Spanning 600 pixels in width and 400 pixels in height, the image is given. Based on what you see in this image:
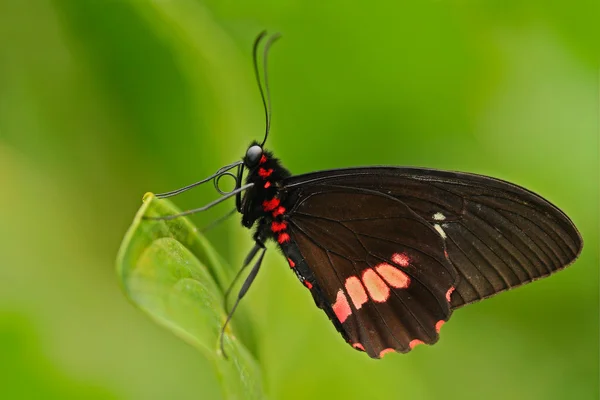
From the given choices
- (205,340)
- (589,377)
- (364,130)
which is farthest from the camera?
(589,377)

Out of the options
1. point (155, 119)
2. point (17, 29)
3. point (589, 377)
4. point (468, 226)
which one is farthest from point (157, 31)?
point (589, 377)

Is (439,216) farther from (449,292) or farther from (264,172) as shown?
(264,172)

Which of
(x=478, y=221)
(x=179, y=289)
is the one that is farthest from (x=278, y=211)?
(x=179, y=289)

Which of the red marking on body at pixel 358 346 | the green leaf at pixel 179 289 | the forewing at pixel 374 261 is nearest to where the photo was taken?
the green leaf at pixel 179 289

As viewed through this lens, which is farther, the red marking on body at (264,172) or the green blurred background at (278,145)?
the red marking on body at (264,172)

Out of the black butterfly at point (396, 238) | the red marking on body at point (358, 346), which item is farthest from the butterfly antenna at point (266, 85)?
the red marking on body at point (358, 346)

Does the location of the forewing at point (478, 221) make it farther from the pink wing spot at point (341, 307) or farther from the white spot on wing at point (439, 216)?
the pink wing spot at point (341, 307)

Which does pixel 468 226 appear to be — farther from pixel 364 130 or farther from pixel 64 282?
pixel 64 282

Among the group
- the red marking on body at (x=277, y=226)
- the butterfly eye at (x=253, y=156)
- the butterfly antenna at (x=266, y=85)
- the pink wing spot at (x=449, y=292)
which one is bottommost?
the pink wing spot at (x=449, y=292)
